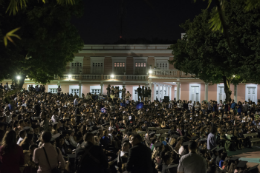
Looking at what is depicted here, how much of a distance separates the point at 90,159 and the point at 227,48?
770 inches

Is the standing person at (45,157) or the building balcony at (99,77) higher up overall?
the building balcony at (99,77)

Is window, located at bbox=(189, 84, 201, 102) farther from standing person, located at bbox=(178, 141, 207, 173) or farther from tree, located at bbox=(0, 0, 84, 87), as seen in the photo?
standing person, located at bbox=(178, 141, 207, 173)

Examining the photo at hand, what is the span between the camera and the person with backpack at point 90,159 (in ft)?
15.7

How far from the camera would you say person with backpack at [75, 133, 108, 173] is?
Answer: 480cm

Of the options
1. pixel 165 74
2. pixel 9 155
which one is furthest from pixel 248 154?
pixel 165 74

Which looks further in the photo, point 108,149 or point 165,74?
point 165,74

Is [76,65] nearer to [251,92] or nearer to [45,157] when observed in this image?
[251,92]

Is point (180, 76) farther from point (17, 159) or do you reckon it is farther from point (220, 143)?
point (17, 159)

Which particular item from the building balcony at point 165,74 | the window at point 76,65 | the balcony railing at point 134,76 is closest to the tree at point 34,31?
the balcony railing at point 134,76

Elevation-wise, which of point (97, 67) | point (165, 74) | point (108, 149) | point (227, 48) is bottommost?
point (108, 149)

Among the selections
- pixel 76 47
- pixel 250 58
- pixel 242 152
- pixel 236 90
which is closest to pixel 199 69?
pixel 250 58

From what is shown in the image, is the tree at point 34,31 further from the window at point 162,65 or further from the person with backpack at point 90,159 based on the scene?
the window at point 162,65

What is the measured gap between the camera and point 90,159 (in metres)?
4.80

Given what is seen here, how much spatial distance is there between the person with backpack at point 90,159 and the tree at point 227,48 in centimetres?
1517
